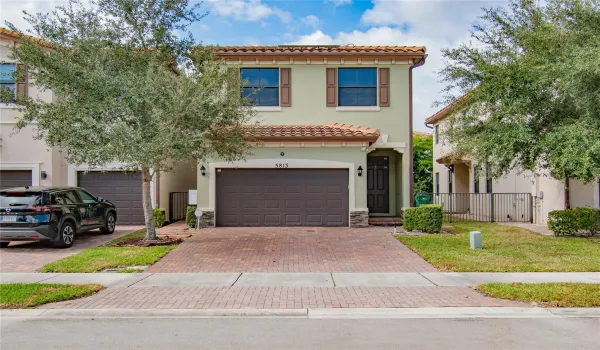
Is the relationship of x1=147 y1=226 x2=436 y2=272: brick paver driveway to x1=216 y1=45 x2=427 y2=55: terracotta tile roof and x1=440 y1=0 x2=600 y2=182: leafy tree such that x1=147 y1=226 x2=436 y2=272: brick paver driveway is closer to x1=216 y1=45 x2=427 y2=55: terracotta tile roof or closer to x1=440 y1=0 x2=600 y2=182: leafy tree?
x1=440 y1=0 x2=600 y2=182: leafy tree

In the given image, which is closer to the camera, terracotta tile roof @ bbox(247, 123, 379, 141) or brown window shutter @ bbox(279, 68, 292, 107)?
terracotta tile roof @ bbox(247, 123, 379, 141)

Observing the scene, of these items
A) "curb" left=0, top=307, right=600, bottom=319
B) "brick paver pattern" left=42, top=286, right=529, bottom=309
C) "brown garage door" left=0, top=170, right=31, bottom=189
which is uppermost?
"brown garage door" left=0, top=170, right=31, bottom=189

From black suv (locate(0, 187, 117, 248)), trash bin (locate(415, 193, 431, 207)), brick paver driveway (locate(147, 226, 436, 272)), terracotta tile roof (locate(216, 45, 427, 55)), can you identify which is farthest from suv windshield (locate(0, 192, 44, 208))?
trash bin (locate(415, 193, 431, 207))

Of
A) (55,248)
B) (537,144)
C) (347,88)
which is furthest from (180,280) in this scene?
(347,88)

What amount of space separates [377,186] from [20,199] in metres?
12.3

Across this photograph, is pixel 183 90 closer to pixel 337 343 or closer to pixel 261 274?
pixel 261 274

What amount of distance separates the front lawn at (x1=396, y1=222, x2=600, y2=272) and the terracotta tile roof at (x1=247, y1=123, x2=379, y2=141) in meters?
3.90

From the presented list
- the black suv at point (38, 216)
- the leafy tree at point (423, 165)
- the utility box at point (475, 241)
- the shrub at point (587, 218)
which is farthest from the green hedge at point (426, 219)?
the leafy tree at point (423, 165)

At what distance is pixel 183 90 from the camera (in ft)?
33.5

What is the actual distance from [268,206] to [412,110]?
21.8 feet

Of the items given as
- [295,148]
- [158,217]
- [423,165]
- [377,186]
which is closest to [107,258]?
[158,217]

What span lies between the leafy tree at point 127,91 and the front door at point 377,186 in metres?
7.65

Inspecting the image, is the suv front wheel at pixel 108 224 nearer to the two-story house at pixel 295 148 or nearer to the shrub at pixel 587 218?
the two-story house at pixel 295 148

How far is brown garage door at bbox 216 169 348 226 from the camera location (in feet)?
52.3
